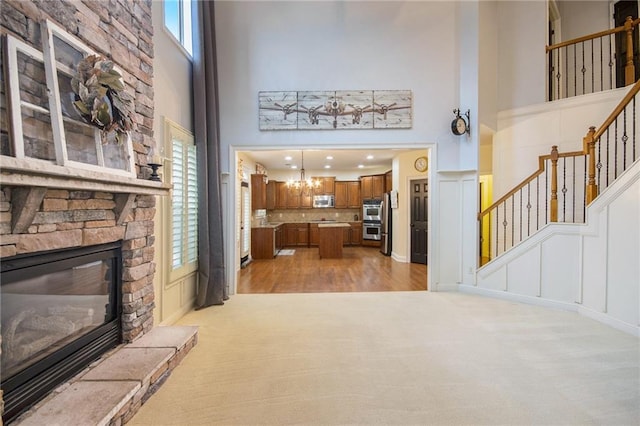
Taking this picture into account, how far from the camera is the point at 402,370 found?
230 centimetres

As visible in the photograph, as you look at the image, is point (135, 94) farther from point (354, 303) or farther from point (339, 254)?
point (339, 254)

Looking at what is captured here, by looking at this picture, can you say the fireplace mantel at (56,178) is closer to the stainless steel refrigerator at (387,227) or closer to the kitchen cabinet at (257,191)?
the kitchen cabinet at (257,191)

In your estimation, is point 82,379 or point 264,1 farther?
point 264,1

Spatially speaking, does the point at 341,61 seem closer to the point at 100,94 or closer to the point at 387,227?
the point at 100,94

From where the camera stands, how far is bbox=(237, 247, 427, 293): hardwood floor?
4.81m

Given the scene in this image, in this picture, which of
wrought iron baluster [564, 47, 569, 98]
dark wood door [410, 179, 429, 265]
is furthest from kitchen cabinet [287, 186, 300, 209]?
wrought iron baluster [564, 47, 569, 98]

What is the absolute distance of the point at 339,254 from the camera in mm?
7777

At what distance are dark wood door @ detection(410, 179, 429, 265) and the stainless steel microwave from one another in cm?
365

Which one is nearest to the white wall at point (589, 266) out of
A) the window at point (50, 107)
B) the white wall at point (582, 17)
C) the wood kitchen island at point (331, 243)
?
the wood kitchen island at point (331, 243)

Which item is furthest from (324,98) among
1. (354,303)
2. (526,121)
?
(526,121)

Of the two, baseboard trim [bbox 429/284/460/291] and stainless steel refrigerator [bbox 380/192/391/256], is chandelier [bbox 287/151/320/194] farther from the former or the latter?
baseboard trim [bbox 429/284/460/291]

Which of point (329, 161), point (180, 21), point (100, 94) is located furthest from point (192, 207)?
point (329, 161)

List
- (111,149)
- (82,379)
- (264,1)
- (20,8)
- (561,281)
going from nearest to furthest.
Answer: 1. (20,8)
2. (82,379)
3. (111,149)
4. (561,281)
5. (264,1)

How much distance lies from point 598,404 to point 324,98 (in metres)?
4.30
